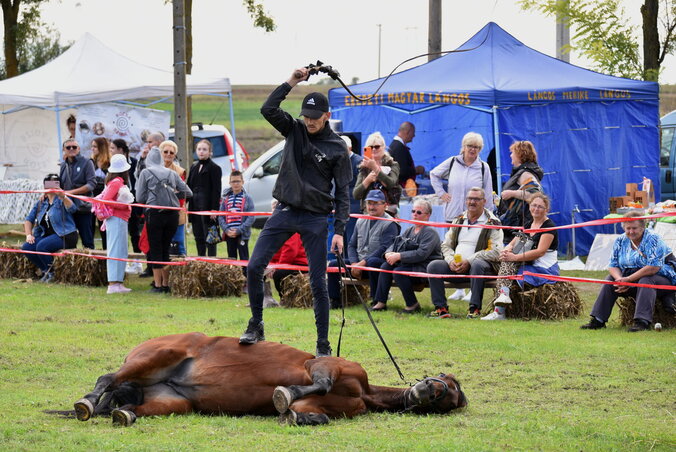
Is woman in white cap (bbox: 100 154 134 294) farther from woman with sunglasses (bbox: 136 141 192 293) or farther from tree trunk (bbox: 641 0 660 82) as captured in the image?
tree trunk (bbox: 641 0 660 82)

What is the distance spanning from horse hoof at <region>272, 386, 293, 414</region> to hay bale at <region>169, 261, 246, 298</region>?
6642mm

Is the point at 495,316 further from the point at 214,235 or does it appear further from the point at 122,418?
the point at 122,418

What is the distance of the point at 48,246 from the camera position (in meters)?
13.4

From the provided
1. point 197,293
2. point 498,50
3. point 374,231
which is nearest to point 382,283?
point 374,231

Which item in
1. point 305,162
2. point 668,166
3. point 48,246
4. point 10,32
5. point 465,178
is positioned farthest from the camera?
point 10,32

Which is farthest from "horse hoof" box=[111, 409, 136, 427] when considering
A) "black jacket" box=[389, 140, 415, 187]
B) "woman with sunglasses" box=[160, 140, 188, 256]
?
"black jacket" box=[389, 140, 415, 187]

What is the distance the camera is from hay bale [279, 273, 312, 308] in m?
11.0

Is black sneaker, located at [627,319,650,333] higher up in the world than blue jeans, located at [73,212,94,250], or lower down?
lower down

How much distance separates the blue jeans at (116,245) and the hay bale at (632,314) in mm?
6314

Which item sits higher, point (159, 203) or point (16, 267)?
point (159, 203)

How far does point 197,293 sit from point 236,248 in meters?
1.04

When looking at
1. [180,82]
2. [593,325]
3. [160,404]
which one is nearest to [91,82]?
[180,82]

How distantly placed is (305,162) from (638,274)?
162 inches

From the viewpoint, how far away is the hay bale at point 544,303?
10.2 metres
